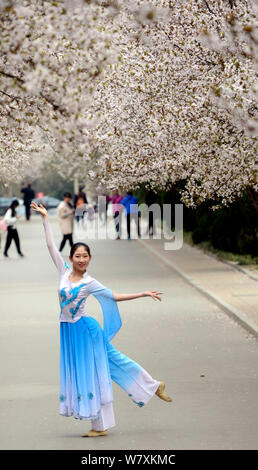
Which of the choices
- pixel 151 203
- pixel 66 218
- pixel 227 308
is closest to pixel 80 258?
pixel 227 308

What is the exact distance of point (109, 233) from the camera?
47875 mm

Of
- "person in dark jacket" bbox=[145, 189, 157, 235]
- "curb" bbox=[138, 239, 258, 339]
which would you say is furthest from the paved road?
"person in dark jacket" bbox=[145, 189, 157, 235]

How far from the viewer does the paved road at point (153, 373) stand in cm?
857

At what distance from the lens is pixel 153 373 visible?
11.6 m

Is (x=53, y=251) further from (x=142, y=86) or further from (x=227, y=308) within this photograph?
(x=142, y=86)

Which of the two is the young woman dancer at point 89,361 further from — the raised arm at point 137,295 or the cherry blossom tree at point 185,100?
the cherry blossom tree at point 185,100

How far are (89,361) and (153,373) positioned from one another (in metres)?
3.18

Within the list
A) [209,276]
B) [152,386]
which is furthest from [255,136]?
[209,276]

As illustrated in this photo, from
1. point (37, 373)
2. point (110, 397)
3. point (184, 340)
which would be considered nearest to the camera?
point (110, 397)

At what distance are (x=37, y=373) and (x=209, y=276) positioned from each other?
39.5ft

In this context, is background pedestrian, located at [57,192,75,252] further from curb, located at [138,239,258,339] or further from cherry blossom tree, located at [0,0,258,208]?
cherry blossom tree, located at [0,0,258,208]

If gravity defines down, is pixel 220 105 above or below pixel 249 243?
above

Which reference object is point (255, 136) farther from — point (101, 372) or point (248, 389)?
point (101, 372)

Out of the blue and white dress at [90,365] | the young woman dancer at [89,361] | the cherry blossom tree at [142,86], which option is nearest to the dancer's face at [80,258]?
the young woman dancer at [89,361]
